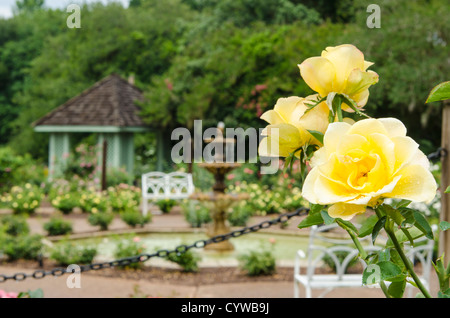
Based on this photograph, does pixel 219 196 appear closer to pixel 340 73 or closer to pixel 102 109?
pixel 340 73

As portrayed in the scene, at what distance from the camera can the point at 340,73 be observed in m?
0.73

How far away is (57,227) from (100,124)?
7.76 metres

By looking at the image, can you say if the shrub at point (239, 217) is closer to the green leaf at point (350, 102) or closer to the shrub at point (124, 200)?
the shrub at point (124, 200)

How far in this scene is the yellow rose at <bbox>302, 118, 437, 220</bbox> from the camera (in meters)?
0.59

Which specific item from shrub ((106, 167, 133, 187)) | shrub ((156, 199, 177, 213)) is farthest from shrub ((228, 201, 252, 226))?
shrub ((106, 167, 133, 187))

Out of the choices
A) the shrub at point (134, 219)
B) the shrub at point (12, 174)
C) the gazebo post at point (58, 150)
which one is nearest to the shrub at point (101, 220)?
the shrub at point (134, 219)

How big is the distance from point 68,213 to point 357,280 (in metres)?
8.08

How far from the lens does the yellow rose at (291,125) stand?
2.39 ft

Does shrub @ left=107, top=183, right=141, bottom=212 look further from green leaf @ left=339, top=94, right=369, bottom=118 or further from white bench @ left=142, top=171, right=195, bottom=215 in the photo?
green leaf @ left=339, top=94, right=369, bottom=118

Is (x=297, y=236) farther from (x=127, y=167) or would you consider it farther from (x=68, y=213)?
(x=127, y=167)

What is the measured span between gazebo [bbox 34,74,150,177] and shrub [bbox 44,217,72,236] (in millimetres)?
7018

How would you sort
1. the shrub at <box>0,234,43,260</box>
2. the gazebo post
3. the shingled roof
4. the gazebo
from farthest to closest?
the shingled roof
the gazebo
the gazebo post
the shrub at <box>0,234,43,260</box>

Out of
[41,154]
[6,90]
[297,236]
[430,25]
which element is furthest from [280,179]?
[6,90]

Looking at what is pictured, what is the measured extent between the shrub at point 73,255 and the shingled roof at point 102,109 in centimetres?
937
